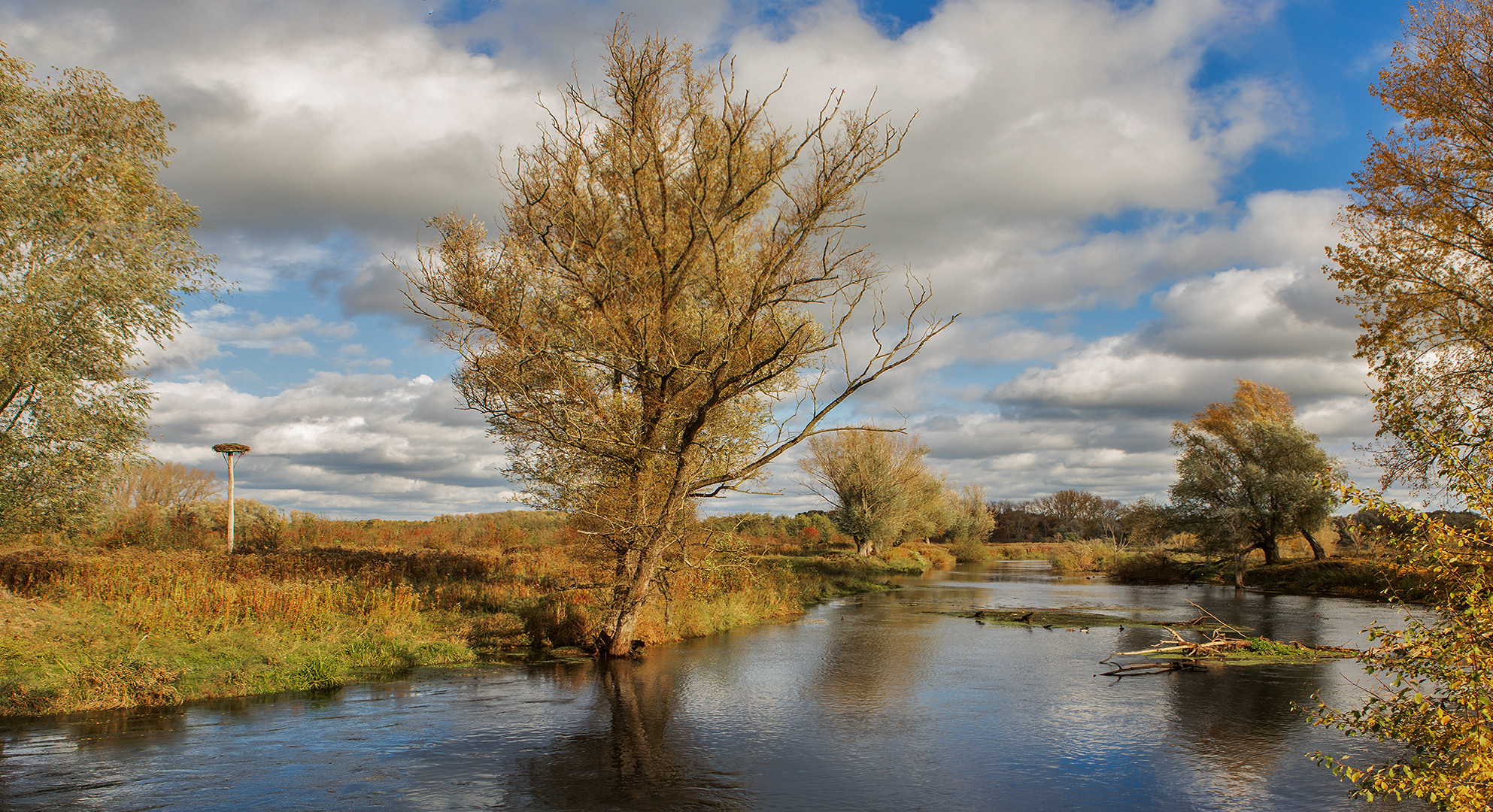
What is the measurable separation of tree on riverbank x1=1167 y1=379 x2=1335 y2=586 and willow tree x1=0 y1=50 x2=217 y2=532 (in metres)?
43.8

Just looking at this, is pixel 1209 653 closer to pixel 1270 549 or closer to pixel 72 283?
pixel 72 283

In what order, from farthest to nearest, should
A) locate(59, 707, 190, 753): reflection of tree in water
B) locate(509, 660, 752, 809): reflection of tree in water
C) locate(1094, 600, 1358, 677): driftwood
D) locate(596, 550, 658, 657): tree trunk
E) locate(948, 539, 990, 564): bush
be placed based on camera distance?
locate(948, 539, 990, 564): bush, locate(596, 550, 658, 657): tree trunk, locate(1094, 600, 1358, 677): driftwood, locate(59, 707, 190, 753): reflection of tree in water, locate(509, 660, 752, 809): reflection of tree in water

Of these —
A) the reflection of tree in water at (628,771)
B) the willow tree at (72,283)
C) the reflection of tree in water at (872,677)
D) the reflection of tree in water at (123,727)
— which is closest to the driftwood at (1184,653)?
the reflection of tree in water at (872,677)

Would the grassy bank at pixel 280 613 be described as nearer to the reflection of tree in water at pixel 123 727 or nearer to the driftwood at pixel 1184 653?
the reflection of tree in water at pixel 123 727

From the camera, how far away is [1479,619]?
5.42m

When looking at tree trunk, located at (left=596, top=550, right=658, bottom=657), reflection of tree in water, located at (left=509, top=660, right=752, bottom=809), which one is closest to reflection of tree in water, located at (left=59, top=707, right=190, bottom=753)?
reflection of tree in water, located at (left=509, top=660, right=752, bottom=809)

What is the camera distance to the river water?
8.41 meters

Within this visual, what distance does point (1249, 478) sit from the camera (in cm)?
4056

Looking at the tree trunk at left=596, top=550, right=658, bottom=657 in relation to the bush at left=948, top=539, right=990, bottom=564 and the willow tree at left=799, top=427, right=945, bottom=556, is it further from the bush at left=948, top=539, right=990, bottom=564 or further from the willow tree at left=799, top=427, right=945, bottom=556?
the bush at left=948, top=539, right=990, bottom=564

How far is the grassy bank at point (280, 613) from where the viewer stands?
12.6 meters

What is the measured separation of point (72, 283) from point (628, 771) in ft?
57.4

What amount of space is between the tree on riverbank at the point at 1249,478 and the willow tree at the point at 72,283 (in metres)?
43.8

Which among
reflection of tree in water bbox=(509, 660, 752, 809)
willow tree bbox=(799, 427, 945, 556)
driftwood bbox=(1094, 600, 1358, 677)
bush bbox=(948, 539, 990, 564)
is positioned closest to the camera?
reflection of tree in water bbox=(509, 660, 752, 809)

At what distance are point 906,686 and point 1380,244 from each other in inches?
559
